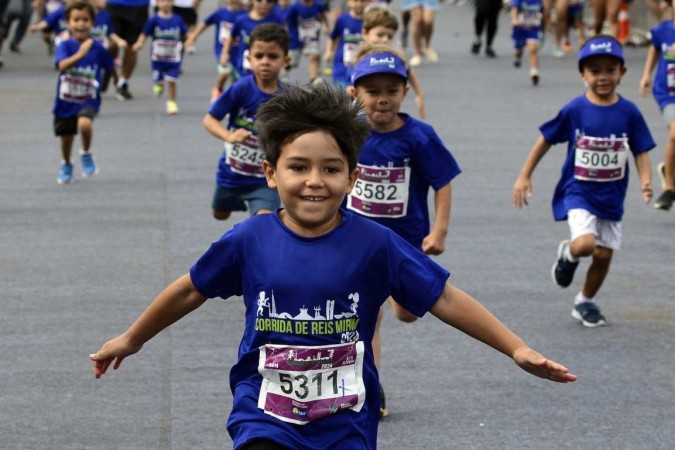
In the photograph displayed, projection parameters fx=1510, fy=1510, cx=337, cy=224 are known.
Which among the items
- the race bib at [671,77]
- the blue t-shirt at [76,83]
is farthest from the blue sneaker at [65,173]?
the race bib at [671,77]

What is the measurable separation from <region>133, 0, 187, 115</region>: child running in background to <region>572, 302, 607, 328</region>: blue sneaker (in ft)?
34.7

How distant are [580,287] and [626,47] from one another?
17.3 meters

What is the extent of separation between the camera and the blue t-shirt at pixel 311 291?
4344mm

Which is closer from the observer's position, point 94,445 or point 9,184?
point 94,445

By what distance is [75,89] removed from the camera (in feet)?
45.2

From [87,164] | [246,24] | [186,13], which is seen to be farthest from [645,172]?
[186,13]

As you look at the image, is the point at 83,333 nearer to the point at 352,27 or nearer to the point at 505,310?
the point at 505,310

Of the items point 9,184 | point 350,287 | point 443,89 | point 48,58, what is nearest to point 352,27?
point 443,89

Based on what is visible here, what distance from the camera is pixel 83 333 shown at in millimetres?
8141

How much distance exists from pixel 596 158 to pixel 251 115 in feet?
6.63

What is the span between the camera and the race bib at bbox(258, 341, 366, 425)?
4352mm

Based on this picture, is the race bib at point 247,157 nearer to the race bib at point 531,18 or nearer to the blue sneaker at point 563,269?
the blue sneaker at point 563,269

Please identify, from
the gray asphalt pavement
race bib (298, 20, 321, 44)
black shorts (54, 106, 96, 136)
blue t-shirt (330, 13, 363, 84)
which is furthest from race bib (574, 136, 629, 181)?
race bib (298, 20, 321, 44)

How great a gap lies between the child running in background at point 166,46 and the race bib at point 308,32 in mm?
2424
